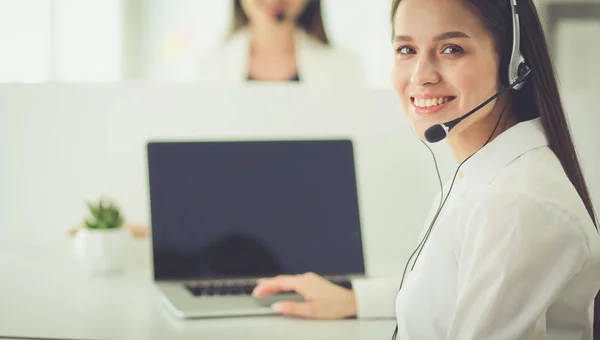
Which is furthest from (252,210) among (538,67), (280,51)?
(280,51)

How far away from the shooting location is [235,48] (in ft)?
8.56

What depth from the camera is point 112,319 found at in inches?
37.6

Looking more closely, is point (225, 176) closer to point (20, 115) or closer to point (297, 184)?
point (297, 184)

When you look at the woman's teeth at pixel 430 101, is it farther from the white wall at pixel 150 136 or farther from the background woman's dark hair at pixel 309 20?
the background woman's dark hair at pixel 309 20

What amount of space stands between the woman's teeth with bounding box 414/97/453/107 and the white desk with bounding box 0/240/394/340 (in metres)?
0.29

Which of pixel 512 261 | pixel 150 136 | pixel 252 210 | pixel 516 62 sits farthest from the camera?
pixel 150 136

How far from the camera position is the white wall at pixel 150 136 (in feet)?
4.61

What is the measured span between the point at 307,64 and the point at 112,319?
1738 mm

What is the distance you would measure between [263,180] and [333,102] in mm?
244

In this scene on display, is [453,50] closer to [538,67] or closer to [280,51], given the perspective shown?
[538,67]

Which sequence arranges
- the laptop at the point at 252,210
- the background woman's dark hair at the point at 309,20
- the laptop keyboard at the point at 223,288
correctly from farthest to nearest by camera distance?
the background woman's dark hair at the point at 309,20, the laptop at the point at 252,210, the laptop keyboard at the point at 223,288

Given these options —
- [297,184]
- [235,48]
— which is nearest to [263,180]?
[297,184]

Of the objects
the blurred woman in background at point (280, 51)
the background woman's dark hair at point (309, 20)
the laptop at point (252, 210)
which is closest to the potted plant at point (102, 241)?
the laptop at point (252, 210)

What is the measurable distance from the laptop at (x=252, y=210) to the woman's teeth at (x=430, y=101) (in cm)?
39
